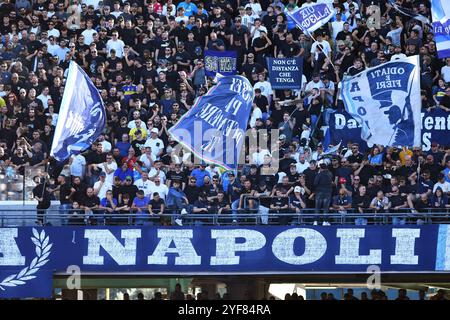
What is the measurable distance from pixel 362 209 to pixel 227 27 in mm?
5998

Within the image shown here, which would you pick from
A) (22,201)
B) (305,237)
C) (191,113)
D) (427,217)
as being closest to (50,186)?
(22,201)

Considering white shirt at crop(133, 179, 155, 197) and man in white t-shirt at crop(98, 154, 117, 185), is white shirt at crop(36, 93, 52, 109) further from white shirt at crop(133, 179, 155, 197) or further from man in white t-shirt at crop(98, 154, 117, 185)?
white shirt at crop(133, 179, 155, 197)

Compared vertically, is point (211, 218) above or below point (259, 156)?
below

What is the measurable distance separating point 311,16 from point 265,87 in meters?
2.09

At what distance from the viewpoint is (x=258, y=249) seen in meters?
25.2

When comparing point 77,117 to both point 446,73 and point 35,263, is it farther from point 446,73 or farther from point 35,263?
point 446,73

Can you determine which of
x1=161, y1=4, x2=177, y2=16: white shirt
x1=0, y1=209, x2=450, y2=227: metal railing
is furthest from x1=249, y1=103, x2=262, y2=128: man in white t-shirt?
x1=161, y1=4, x2=177, y2=16: white shirt

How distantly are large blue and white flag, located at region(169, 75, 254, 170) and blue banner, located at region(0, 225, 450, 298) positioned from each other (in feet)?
4.55

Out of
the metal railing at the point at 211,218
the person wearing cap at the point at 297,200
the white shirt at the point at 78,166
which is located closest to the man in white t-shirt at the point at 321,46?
the person wearing cap at the point at 297,200

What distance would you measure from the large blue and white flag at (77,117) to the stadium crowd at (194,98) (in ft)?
1.85

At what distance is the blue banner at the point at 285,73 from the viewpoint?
27.7m

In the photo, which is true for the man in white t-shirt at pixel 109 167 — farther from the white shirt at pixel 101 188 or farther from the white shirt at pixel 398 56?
the white shirt at pixel 398 56

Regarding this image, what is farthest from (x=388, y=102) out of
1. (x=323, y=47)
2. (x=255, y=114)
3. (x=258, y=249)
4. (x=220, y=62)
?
(x=220, y=62)

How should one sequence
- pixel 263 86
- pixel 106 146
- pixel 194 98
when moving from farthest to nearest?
pixel 263 86 → pixel 194 98 → pixel 106 146
